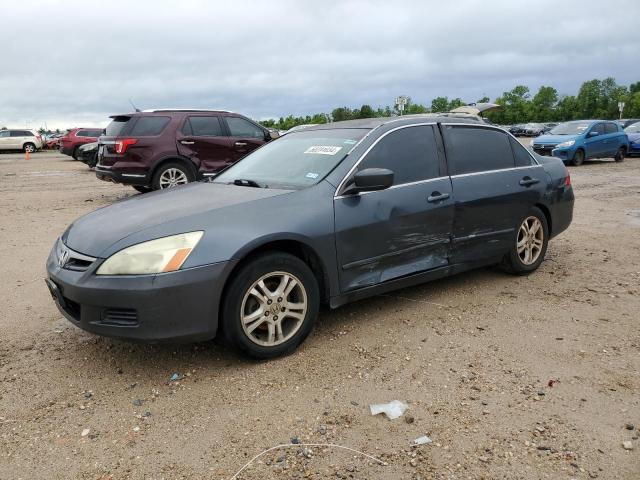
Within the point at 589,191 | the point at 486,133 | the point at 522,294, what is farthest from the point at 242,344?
the point at 589,191

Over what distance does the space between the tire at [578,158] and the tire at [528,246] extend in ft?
47.0

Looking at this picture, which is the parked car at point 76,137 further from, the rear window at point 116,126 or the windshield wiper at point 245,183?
the windshield wiper at point 245,183

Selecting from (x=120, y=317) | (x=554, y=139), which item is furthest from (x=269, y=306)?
(x=554, y=139)

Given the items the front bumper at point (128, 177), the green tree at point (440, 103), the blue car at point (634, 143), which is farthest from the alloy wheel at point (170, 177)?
the green tree at point (440, 103)

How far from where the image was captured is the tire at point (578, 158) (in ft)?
59.5

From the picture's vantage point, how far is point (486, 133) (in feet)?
16.6

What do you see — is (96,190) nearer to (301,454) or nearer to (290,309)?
(290,309)

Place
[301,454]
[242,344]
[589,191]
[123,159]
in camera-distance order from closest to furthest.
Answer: [301,454] < [242,344] < [123,159] < [589,191]

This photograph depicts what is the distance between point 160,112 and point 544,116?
324 feet

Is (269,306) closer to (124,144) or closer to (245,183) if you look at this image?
(245,183)

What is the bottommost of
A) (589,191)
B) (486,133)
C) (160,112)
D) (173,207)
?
(589,191)

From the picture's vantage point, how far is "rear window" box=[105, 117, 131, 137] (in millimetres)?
10266

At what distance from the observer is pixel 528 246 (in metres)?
5.33

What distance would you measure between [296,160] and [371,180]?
885 mm
